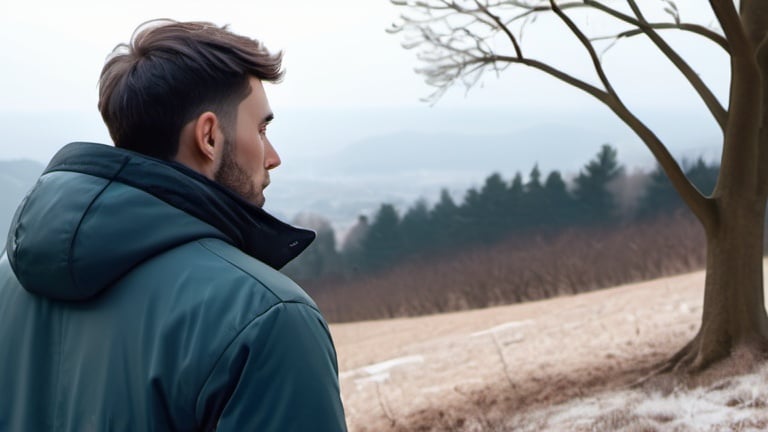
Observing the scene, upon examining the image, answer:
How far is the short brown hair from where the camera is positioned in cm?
163

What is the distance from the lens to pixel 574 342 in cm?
1110

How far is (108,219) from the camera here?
1.50m

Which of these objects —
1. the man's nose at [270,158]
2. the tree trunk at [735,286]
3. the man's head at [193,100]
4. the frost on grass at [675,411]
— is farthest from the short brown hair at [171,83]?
the tree trunk at [735,286]

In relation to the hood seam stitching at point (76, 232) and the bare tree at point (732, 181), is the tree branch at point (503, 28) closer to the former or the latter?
the bare tree at point (732, 181)

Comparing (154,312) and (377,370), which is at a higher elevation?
(154,312)

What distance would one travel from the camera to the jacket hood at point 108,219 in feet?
4.91

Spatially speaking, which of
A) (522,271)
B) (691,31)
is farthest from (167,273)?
(522,271)

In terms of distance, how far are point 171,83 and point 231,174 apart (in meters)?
0.19

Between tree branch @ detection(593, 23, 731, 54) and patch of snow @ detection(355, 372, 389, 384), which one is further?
patch of snow @ detection(355, 372, 389, 384)

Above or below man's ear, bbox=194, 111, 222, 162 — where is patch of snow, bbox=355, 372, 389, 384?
below

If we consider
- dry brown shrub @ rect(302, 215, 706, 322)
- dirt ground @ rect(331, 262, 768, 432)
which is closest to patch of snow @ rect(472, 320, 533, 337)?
dirt ground @ rect(331, 262, 768, 432)

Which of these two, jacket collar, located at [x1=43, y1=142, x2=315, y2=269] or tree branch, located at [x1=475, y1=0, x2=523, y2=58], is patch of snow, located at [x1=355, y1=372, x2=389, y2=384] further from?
jacket collar, located at [x1=43, y1=142, x2=315, y2=269]

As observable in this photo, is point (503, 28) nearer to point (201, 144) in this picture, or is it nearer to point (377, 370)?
point (377, 370)

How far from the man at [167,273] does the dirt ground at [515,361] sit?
20.7ft
